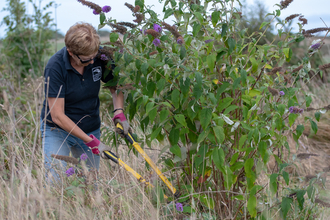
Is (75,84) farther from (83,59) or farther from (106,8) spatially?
(106,8)

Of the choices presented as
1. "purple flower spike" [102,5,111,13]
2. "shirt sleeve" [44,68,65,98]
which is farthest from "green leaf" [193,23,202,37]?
"shirt sleeve" [44,68,65,98]

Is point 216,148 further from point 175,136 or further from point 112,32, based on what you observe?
point 112,32

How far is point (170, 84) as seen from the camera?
1.95 meters

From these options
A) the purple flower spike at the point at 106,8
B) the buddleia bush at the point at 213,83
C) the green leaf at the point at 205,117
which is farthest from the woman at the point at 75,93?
the green leaf at the point at 205,117

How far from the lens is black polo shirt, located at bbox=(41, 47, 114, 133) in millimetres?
2408

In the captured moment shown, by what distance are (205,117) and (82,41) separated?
1207 millimetres

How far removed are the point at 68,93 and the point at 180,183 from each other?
1259mm

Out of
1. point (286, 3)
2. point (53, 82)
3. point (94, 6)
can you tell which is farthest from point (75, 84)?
point (286, 3)

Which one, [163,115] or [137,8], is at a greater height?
[137,8]

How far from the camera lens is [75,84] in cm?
256

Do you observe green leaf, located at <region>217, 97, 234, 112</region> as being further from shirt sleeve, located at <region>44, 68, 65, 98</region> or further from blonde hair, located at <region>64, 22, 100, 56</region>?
shirt sleeve, located at <region>44, 68, 65, 98</region>

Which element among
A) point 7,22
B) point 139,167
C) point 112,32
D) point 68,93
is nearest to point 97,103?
point 68,93

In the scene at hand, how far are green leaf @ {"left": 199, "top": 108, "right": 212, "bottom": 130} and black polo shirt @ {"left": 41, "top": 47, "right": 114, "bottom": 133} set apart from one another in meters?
1.09

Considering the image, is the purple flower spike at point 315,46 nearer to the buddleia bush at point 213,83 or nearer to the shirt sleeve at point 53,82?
the buddleia bush at point 213,83
